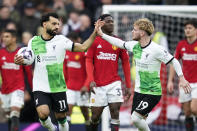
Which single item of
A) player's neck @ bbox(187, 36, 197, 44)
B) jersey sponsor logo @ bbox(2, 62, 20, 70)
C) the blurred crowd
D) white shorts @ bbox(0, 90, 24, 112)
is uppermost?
the blurred crowd

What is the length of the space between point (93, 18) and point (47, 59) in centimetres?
732

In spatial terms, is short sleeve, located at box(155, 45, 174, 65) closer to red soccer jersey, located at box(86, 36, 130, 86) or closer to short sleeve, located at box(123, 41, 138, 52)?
short sleeve, located at box(123, 41, 138, 52)

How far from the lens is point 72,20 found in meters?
16.5

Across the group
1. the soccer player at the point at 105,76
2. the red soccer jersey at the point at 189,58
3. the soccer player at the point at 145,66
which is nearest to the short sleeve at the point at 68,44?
the soccer player at the point at 145,66

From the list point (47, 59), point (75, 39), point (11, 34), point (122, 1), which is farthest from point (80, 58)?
point (122, 1)

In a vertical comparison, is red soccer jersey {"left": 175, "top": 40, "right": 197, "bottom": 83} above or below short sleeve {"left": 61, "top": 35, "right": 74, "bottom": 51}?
below

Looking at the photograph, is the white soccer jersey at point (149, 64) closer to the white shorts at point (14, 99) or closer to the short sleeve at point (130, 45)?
the short sleeve at point (130, 45)

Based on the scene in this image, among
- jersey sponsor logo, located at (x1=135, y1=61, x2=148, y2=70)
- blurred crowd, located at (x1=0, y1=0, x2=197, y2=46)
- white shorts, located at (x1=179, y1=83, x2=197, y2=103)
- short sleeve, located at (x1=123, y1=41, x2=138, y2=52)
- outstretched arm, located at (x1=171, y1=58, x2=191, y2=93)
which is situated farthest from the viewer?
blurred crowd, located at (x1=0, y1=0, x2=197, y2=46)

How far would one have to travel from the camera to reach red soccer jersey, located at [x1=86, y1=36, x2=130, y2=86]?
10836 millimetres

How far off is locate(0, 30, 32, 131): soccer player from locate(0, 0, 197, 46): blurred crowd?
3.13 m

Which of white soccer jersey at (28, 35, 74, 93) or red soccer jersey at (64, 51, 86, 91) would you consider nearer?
white soccer jersey at (28, 35, 74, 93)

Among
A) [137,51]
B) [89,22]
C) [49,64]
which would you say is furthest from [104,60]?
[89,22]

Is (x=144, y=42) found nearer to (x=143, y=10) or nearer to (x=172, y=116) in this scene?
(x=143, y=10)

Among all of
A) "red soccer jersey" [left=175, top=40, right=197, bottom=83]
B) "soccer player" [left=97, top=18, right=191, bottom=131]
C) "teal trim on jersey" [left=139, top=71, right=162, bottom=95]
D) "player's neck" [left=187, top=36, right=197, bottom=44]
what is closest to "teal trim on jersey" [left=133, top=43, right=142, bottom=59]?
"soccer player" [left=97, top=18, right=191, bottom=131]
